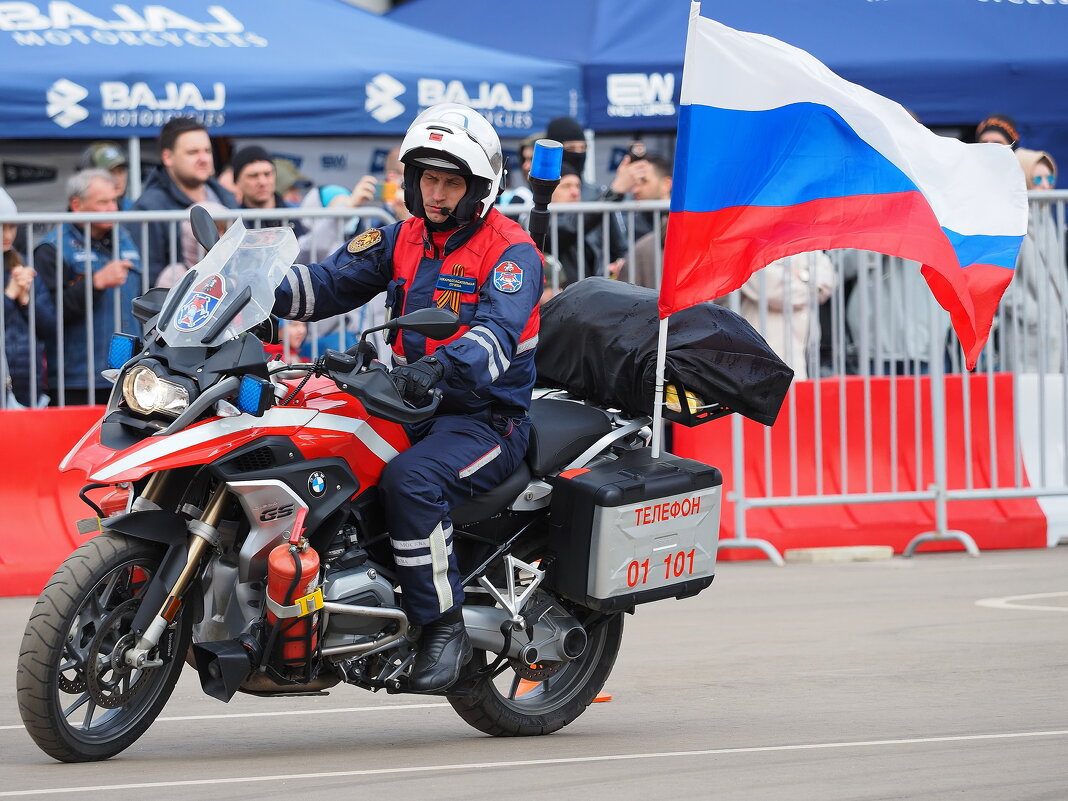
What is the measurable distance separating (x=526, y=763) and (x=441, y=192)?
188 centimetres

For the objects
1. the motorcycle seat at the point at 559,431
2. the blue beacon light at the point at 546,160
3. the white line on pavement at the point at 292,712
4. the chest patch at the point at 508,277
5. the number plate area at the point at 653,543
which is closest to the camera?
the chest patch at the point at 508,277

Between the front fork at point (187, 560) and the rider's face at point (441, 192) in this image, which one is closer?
the front fork at point (187, 560)

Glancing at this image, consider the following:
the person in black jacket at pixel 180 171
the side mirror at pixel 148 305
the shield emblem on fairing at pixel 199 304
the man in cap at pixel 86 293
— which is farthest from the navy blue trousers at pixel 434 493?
the person in black jacket at pixel 180 171

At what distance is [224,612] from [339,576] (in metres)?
0.40

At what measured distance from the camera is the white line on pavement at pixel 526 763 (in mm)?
→ 5535

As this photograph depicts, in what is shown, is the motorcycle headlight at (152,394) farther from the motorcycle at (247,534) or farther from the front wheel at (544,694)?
the front wheel at (544,694)

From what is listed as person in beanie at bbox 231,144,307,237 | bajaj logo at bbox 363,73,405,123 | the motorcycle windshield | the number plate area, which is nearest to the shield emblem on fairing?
the motorcycle windshield

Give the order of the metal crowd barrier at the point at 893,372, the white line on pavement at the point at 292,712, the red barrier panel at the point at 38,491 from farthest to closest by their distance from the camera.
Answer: the metal crowd barrier at the point at 893,372 < the red barrier panel at the point at 38,491 < the white line on pavement at the point at 292,712

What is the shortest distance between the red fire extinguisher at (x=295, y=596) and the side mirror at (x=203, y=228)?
1.06 metres

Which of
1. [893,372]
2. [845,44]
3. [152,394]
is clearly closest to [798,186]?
[152,394]

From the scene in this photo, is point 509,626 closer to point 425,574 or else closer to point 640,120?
point 425,574

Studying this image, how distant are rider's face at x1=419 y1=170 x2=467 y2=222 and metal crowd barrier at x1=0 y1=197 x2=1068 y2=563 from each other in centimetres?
467

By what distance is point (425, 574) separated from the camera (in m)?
6.10

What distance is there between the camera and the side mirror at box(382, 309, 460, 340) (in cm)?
564
